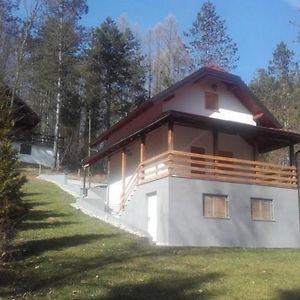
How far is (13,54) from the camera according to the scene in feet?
109

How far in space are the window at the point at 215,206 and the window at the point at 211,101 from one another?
19.8ft

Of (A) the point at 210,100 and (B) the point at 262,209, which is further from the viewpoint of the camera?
(A) the point at 210,100

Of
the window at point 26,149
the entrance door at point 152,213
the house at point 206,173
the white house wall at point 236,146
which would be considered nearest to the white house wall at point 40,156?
the window at point 26,149

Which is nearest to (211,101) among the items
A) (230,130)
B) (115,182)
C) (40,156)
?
(230,130)

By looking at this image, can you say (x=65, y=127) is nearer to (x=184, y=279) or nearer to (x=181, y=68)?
(x=181, y=68)

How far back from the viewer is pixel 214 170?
19.3 meters

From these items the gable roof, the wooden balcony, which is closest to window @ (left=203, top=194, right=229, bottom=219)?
the wooden balcony

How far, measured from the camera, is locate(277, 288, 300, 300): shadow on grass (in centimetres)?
1023

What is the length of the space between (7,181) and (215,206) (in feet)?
31.4

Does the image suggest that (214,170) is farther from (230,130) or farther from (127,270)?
(127,270)

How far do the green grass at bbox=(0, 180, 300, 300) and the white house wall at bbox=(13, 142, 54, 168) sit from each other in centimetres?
2851

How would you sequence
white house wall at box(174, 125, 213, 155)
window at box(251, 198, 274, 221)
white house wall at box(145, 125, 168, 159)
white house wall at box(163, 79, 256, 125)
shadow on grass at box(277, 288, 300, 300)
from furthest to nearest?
white house wall at box(163, 79, 256, 125) → white house wall at box(174, 125, 213, 155) → white house wall at box(145, 125, 168, 159) → window at box(251, 198, 274, 221) → shadow on grass at box(277, 288, 300, 300)

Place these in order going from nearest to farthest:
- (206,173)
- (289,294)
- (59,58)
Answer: (289,294) < (206,173) < (59,58)

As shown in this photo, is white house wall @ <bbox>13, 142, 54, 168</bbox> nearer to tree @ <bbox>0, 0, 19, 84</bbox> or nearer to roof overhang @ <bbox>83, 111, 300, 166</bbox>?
tree @ <bbox>0, 0, 19, 84</bbox>
